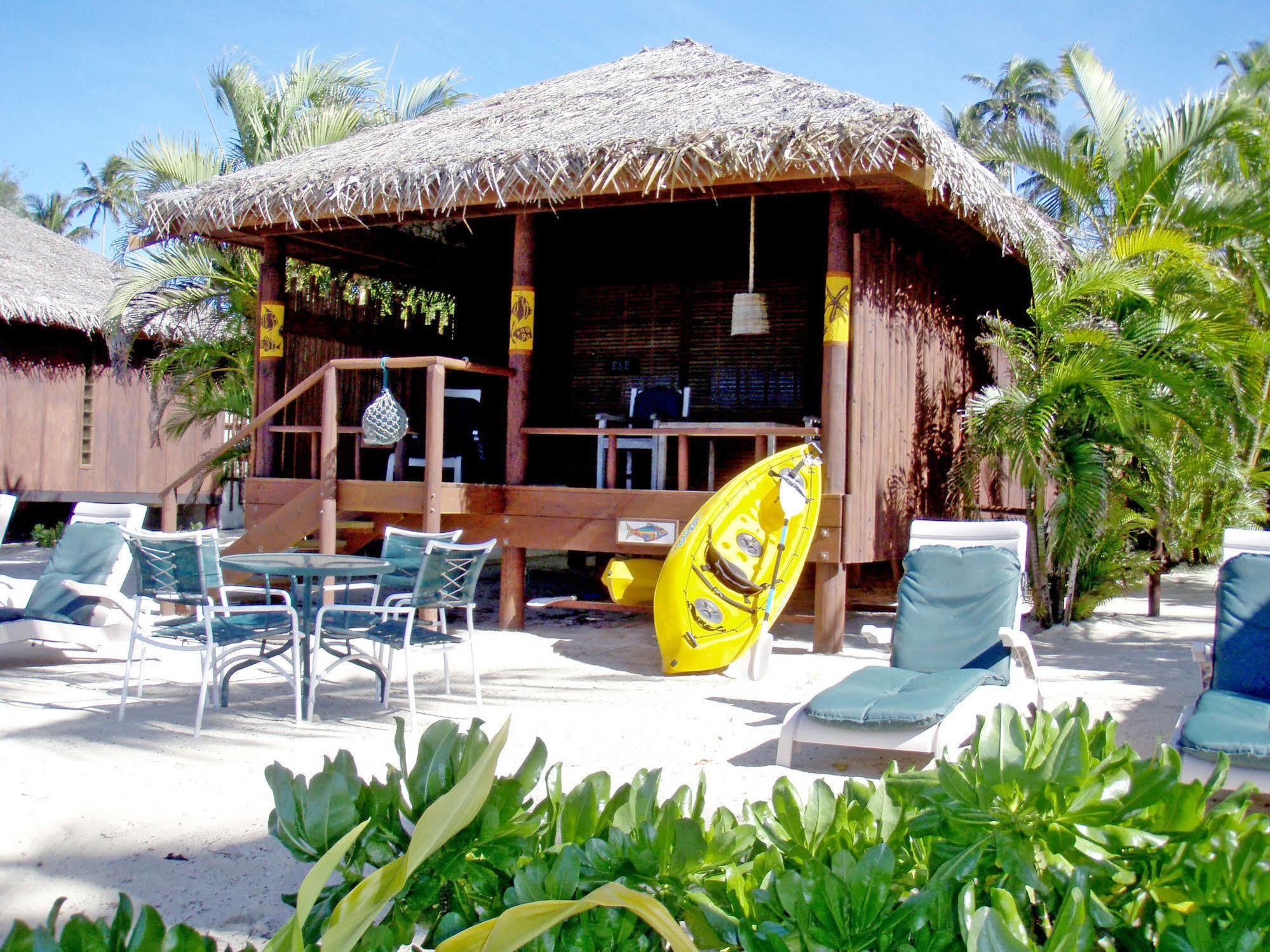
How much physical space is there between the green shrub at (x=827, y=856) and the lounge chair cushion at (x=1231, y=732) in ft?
6.50

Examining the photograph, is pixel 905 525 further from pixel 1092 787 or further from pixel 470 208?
pixel 1092 787

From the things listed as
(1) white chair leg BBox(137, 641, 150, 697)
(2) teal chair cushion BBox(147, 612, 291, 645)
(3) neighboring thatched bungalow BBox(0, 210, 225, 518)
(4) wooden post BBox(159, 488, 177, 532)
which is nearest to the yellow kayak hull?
(2) teal chair cushion BBox(147, 612, 291, 645)

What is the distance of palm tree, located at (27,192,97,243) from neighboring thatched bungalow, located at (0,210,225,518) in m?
30.1

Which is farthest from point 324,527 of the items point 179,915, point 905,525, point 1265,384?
point 1265,384

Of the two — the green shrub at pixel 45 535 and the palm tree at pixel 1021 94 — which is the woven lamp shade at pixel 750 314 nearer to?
the green shrub at pixel 45 535

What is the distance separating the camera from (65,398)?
51.2 ft

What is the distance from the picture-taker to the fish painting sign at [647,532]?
7.97 metres

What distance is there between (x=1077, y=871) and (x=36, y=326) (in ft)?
52.8

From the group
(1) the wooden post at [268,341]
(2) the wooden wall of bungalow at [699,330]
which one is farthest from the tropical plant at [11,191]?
(1) the wooden post at [268,341]

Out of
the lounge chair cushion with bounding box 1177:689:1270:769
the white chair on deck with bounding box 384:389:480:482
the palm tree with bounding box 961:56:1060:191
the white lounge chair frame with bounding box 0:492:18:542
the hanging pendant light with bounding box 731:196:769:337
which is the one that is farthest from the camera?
the palm tree with bounding box 961:56:1060:191

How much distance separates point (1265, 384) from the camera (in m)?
10.6

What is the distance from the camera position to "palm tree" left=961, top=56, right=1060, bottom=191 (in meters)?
33.5

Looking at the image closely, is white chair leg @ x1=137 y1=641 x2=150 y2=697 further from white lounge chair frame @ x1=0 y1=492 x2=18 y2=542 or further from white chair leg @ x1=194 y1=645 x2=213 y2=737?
white lounge chair frame @ x1=0 y1=492 x2=18 y2=542

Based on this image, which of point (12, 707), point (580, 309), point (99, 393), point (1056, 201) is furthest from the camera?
point (99, 393)
